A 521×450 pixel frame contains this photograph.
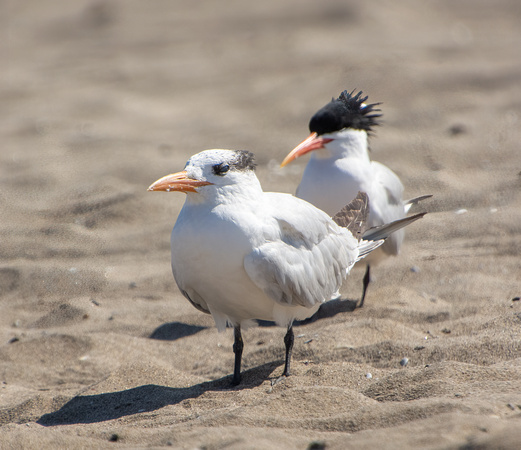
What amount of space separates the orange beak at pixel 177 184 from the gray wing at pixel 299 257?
0.42m

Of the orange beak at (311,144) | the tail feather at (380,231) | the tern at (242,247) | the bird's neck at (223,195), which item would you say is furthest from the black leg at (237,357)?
the orange beak at (311,144)

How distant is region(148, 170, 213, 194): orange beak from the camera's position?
3211mm

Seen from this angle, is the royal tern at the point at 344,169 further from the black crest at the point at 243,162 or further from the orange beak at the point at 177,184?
the orange beak at the point at 177,184

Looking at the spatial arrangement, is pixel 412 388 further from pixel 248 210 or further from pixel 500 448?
pixel 248 210

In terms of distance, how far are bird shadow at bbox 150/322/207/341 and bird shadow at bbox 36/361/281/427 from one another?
820 millimetres

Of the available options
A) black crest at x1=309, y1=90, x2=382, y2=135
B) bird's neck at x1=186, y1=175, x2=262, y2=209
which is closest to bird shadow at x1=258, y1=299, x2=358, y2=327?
black crest at x1=309, y1=90, x2=382, y2=135

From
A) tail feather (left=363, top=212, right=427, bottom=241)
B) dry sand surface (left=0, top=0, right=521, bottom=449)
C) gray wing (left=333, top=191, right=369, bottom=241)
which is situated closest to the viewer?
dry sand surface (left=0, top=0, right=521, bottom=449)

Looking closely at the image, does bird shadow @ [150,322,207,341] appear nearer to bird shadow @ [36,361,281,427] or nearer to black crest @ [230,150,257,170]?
bird shadow @ [36,361,281,427]

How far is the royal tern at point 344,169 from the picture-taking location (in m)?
4.61

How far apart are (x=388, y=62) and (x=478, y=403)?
24.8ft

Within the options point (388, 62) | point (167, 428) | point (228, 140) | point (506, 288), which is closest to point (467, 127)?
point (388, 62)

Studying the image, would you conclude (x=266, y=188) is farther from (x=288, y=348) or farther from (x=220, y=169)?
(x=220, y=169)

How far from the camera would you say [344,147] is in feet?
15.5

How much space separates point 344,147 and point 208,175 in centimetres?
165
